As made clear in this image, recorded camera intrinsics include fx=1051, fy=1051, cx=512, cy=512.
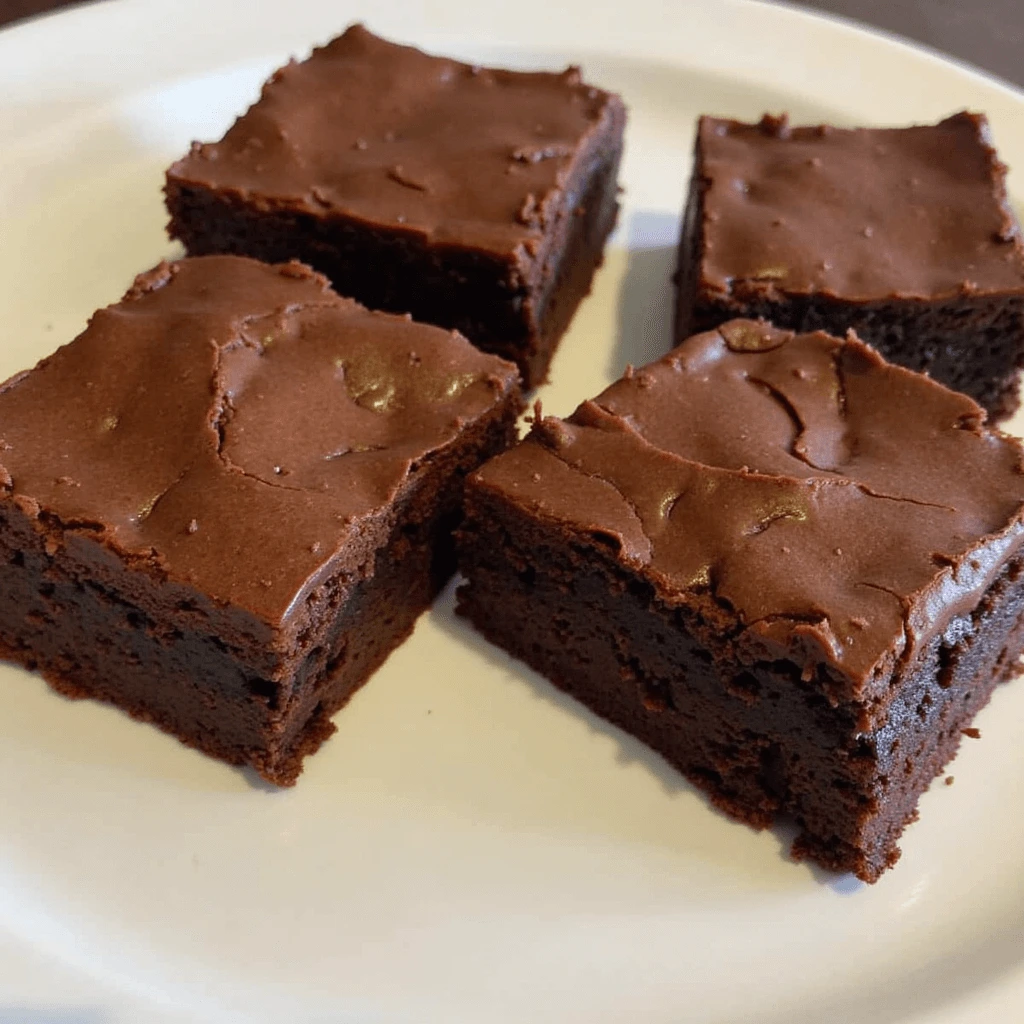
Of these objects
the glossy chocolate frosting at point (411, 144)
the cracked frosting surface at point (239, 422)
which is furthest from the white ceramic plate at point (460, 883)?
the glossy chocolate frosting at point (411, 144)

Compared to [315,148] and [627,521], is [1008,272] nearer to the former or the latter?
[627,521]

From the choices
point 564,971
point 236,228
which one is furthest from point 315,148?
point 564,971

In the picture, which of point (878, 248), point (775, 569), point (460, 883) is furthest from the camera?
point (878, 248)

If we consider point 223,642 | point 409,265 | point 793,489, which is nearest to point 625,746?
point 793,489

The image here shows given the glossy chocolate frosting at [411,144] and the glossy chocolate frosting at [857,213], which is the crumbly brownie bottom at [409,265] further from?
the glossy chocolate frosting at [857,213]

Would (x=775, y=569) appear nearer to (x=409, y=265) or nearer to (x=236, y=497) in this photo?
(x=236, y=497)

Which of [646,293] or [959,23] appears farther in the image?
[959,23]

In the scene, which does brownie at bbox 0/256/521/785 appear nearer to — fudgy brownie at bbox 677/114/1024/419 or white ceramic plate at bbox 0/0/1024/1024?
white ceramic plate at bbox 0/0/1024/1024
